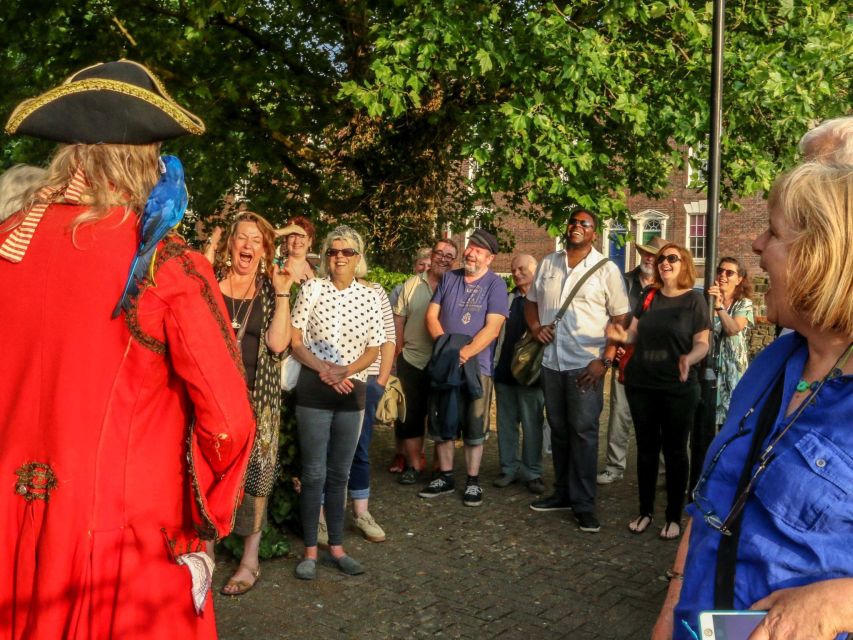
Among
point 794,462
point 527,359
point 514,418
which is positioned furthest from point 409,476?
point 794,462

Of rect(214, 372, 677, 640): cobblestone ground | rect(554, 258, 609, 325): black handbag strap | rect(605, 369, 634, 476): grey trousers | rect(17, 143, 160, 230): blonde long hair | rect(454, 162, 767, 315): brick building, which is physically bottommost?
rect(214, 372, 677, 640): cobblestone ground

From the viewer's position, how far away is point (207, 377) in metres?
2.38

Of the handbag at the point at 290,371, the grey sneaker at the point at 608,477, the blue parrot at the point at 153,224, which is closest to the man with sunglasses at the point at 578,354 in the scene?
the grey sneaker at the point at 608,477

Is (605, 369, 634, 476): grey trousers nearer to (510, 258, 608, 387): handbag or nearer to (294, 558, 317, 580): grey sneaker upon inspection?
(510, 258, 608, 387): handbag

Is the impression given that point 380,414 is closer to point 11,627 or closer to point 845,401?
point 11,627

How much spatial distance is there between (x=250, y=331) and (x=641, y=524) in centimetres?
343

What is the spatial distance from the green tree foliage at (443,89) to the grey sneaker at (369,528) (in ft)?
A: 15.2

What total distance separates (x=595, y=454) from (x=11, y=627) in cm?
516

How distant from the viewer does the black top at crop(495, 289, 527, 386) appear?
8.18 meters

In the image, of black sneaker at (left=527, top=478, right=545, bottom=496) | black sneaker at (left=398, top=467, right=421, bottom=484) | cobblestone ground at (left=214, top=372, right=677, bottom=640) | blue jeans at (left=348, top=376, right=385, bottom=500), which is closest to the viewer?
cobblestone ground at (left=214, top=372, right=677, bottom=640)

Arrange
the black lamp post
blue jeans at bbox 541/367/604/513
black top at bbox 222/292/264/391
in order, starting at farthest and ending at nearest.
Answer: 1. blue jeans at bbox 541/367/604/513
2. the black lamp post
3. black top at bbox 222/292/264/391

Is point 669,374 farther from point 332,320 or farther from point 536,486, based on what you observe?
point 332,320

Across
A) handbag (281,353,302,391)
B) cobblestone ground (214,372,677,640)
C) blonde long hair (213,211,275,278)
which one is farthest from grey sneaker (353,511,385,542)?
blonde long hair (213,211,275,278)

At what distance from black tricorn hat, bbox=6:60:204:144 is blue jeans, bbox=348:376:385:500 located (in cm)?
384
